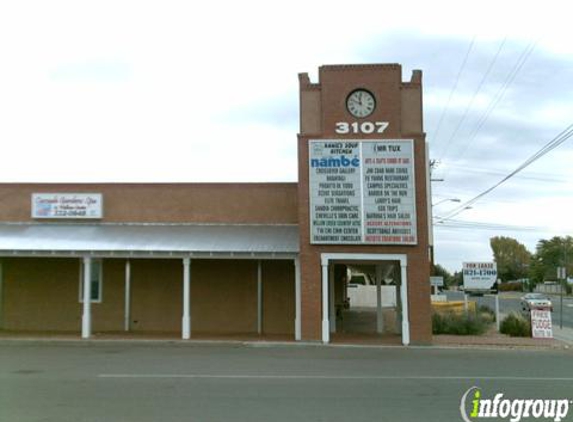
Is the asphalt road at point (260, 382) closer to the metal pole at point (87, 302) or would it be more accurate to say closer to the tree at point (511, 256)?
the metal pole at point (87, 302)

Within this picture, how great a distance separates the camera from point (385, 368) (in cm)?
1442

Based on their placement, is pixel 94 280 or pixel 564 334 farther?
pixel 564 334

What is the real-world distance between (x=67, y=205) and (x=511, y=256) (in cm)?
14866

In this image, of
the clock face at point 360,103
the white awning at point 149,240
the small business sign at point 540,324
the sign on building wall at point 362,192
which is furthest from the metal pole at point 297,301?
the small business sign at point 540,324

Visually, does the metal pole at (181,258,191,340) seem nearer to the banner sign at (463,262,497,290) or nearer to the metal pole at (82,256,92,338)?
the metal pole at (82,256,92,338)

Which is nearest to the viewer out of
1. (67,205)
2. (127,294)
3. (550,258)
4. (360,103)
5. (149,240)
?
(360,103)

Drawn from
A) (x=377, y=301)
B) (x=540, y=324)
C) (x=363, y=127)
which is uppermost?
(x=363, y=127)

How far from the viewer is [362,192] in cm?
2125

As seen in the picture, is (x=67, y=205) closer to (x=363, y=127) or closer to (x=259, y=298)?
(x=259, y=298)

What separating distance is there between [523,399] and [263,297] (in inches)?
557

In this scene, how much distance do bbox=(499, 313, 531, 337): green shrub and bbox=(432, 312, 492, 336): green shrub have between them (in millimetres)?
773

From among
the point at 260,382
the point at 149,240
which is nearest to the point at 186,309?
the point at 149,240

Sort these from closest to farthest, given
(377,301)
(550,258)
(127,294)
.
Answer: (127,294) < (377,301) < (550,258)

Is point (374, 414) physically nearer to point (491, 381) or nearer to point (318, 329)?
point (491, 381)
